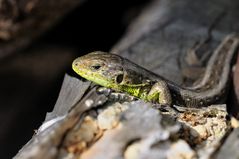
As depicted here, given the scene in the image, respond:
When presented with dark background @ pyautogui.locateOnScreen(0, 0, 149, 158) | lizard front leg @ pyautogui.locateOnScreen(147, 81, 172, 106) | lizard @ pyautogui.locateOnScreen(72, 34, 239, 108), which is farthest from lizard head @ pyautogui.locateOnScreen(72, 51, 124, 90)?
dark background @ pyautogui.locateOnScreen(0, 0, 149, 158)

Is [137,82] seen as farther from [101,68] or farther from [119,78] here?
[101,68]

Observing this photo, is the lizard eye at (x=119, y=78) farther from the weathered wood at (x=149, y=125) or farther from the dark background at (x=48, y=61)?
the dark background at (x=48, y=61)

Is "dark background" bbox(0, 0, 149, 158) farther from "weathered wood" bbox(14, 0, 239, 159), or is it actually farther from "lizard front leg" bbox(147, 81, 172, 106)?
"lizard front leg" bbox(147, 81, 172, 106)

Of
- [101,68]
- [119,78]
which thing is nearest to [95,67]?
[101,68]

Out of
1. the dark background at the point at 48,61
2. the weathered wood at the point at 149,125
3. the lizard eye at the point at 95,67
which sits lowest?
the weathered wood at the point at 149,125

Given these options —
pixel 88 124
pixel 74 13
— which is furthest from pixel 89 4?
pixel 88 124

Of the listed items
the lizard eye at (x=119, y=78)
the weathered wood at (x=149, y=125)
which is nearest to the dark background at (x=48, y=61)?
the weathered wood at (x=149, y=125)

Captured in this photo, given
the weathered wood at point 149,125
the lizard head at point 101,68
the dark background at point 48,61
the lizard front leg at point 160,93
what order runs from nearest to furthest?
the weathered wood at point 149,125 → the lizard front leg at point 160,93 → the lizard head at point 101,68 → the dark background at point 48,61
